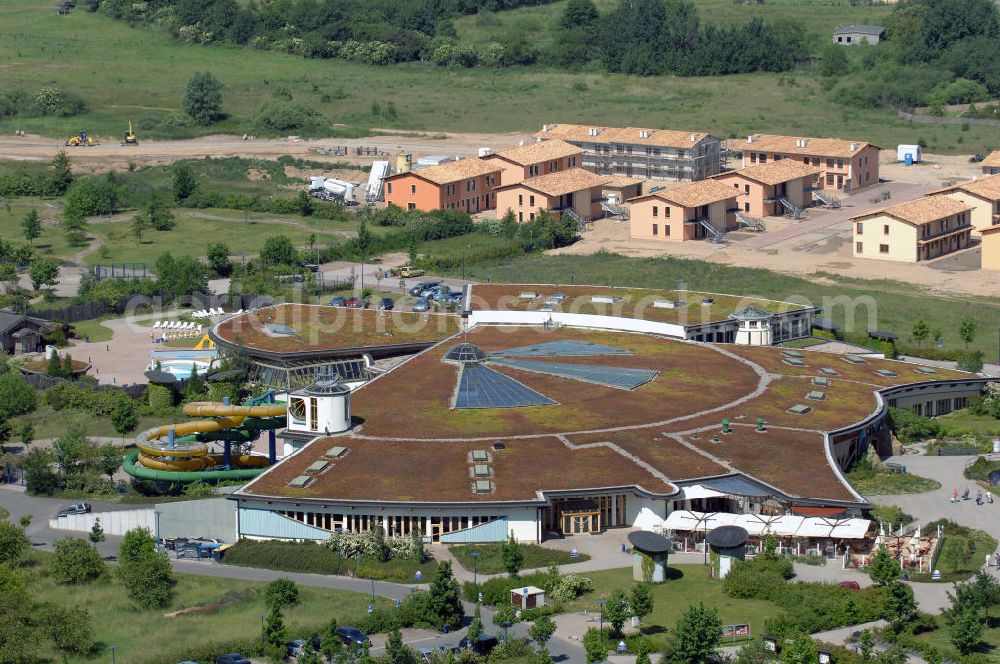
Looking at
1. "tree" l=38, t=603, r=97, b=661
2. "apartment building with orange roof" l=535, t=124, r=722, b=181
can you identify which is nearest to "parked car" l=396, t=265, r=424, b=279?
"apartment building with orange roof" l=535, t=124, r=722, b=181

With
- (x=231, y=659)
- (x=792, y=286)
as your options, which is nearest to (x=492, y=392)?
(x=231, y=659)

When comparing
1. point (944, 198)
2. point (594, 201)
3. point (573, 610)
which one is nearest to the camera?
point (573, 610)

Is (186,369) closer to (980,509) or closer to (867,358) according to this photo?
(867,358)

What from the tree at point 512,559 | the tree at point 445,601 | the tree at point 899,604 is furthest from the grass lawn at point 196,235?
the tree at point 899,604

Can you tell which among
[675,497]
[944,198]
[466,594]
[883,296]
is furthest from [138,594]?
[944,198]

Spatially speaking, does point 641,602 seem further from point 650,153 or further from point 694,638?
point 650,153

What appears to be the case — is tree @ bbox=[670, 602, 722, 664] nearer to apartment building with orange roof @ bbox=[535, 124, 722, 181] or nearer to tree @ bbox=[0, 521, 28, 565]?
tree @ bbox=[0, 521, 28, 565]

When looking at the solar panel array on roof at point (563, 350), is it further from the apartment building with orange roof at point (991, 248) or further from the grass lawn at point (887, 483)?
the apartment building with orange roof at point (991, 248)
